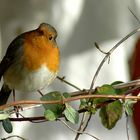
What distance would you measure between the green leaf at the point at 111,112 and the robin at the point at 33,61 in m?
0.46

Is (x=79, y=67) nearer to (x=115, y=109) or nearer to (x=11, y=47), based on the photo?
(x=11, y=47)

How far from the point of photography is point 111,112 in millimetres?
1099

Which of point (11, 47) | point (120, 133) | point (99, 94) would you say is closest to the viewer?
point (99, 94)

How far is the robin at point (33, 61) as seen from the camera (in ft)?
5.15

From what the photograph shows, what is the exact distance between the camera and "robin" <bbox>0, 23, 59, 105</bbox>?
1.57 meters

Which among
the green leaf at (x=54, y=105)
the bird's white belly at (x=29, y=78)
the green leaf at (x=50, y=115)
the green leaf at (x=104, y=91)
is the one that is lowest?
the green leaf at (x=50, y=115)

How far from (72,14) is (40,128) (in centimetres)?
58

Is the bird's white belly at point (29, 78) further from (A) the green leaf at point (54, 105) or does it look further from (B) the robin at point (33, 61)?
(A) the green leaf at point (54, 105)

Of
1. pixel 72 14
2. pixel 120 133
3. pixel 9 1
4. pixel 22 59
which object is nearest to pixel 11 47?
pixel 22 59

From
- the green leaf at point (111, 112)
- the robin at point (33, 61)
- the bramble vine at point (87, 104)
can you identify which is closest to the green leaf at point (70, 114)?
the bramble vine at point (87, 104)

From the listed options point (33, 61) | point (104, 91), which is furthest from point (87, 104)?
point (33, 61)

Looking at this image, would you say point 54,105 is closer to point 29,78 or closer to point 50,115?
point 50,115

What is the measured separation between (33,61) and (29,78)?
73mm

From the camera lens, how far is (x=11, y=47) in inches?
68.8
